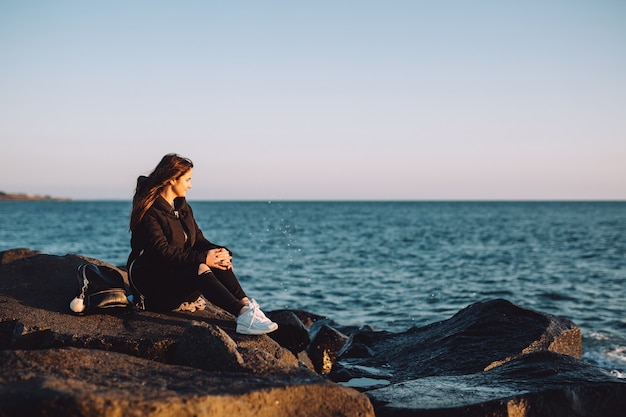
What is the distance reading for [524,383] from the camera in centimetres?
559

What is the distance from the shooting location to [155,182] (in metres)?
6.53

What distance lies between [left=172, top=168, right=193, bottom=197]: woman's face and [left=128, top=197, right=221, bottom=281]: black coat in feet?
0.57

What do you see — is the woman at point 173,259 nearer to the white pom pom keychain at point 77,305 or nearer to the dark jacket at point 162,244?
the dark jacket at point 162,244

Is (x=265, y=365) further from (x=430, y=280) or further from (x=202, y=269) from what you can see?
(x=430, y=280)

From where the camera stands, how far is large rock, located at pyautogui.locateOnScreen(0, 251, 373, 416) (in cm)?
366

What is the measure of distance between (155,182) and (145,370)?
253 centimetres

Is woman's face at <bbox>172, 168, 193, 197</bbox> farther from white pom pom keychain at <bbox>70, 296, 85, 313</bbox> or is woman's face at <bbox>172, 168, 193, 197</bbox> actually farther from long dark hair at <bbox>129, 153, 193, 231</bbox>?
white pom pom keychain at <bbox>70, 296, 85, 313</bbox>

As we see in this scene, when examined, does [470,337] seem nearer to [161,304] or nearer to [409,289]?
[161,304]

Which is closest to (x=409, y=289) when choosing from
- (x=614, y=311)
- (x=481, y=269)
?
(x=614, y=311)

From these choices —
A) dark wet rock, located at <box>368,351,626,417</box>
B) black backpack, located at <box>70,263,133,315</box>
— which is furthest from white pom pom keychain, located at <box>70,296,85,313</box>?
dark wet rock, located at <box>368,351,626,417</box>

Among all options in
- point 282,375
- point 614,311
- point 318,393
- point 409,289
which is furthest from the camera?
point 409,289

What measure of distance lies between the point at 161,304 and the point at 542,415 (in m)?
3.92

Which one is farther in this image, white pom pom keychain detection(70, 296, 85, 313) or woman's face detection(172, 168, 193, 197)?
woman's face detection(172, 168, 193, 197)

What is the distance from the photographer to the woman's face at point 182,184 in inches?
262
